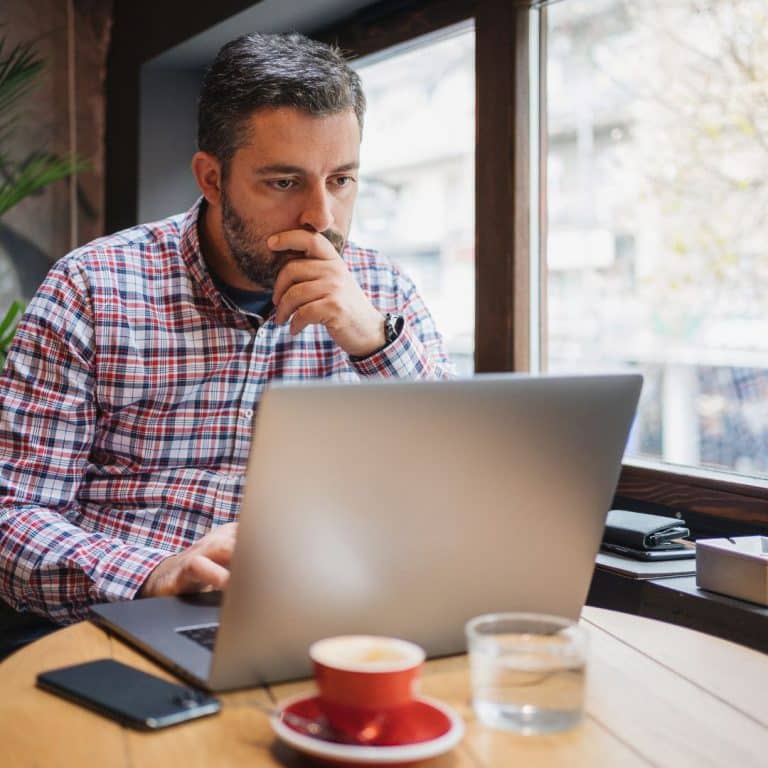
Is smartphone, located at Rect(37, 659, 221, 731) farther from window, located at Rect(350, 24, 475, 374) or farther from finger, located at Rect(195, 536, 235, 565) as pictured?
window, located at Rect(350, 24, 475, 374)

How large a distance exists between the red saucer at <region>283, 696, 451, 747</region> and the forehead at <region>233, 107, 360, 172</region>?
1000 millimetres

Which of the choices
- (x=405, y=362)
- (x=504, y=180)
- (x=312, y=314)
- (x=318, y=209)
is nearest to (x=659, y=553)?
(x=405, y=362)

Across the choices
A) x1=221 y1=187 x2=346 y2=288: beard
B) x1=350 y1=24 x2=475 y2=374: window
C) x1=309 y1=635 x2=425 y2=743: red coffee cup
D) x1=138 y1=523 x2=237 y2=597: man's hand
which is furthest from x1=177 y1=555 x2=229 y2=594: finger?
x1=350 y1=24 x2=475 y2=374: window

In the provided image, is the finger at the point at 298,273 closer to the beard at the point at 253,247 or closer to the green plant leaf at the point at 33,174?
the beard at the point at 253,247

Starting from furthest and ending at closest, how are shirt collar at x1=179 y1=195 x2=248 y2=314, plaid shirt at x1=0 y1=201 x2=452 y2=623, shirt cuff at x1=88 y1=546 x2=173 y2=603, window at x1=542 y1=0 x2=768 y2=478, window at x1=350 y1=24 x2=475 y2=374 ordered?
window at x1=350 y1=24 x2=475 y2=374
window at x1=542 y1=0 x2=768 y2=478
shirt collar at x1=179 y1=195 x2=248 y2=314
plaid shirt at x1=0 y1=201 x2=452 y2=623
shirt cuff at x1=88 y1=546 x2=173 y2=603

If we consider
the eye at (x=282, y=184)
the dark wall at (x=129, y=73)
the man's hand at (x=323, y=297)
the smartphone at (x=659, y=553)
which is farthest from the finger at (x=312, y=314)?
the dark wall at (x=129, y=73)

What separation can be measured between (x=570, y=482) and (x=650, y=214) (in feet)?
5.59

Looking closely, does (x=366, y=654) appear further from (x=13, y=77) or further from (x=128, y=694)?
(x=13, y=77)

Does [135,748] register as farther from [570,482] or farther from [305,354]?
[305,354]

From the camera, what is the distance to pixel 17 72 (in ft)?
9.05

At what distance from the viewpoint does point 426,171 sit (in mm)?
3141

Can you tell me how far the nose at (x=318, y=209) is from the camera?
1.61 m

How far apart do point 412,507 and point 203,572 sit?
359 mm

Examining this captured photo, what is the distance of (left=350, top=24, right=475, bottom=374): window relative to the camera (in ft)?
8.86
